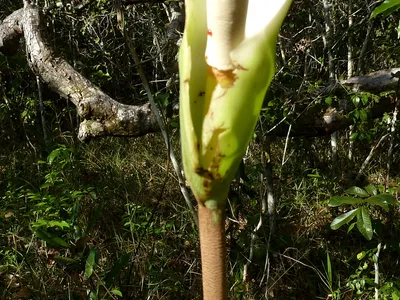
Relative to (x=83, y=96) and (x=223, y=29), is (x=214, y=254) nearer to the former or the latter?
(x=223, y=29)

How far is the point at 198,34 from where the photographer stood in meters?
0.30

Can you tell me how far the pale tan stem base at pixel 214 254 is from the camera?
299 mm

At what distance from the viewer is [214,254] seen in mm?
299

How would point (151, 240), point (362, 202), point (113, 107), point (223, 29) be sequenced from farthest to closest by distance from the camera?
1. point (151, 240)
2. point (113, 107)
3. point (362, 202)
4. point (223, 29)

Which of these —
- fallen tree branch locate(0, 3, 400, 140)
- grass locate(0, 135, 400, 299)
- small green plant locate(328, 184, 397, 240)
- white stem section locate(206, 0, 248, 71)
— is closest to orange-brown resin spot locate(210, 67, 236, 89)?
white stem section locate(206, 0, 248, 71)

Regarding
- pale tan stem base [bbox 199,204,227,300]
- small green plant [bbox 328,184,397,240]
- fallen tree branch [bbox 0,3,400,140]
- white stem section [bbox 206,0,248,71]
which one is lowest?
pale tan stem base [bbox 199,204,227,300]

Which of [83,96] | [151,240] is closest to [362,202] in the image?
[151,240]

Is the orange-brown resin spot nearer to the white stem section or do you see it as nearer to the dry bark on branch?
the white stem section

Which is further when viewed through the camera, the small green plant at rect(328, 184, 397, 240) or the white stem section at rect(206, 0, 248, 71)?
the small green plant at rect(328, 184, 397, 240)

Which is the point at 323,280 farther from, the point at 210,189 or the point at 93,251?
the point at 210,189

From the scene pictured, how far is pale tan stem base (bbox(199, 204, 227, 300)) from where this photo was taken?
30 cm

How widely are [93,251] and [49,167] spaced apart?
3.08ft

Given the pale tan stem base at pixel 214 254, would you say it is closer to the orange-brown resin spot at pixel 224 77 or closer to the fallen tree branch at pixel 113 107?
the orange-brown resin spot at pixel 224 77

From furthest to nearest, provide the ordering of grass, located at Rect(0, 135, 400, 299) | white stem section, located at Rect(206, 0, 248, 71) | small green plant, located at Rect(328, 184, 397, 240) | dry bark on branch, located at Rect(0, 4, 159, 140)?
1. dry bark on branch, located at Rect(0, 4, 159, 140)
2. grass, located at Rect(0, 135, 400, 299)
3. small green plant, located at Rect(328, 184, 397, 240)
4. white stem section, located at Rect(206, 0, 248, 71)
